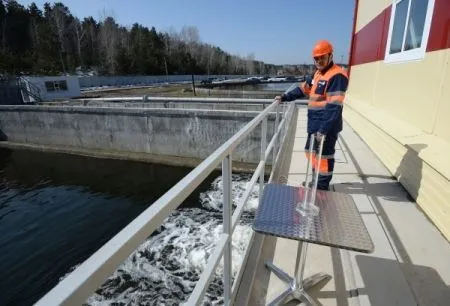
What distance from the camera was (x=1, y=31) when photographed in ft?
180

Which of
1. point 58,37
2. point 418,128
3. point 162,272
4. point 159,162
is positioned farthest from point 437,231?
point 58,37

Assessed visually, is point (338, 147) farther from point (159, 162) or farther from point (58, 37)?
point (58, 37)

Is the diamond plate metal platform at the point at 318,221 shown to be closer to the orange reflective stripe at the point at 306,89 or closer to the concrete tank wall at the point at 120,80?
the orange reflective stripe at the point at 306,89

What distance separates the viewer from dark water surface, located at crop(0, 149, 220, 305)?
23.5ft

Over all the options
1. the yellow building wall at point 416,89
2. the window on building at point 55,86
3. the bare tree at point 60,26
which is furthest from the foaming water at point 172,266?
the bare tree at point 60,26

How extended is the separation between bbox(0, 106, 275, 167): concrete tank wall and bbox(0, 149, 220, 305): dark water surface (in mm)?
1011

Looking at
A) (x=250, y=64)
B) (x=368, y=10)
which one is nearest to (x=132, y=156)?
(x=368, y=10)

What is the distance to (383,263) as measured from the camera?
99.3 inches

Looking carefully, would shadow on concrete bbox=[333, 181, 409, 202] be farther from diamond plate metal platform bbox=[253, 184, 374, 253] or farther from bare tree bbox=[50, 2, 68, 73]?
Answer: bare tree bbox=[50, 2, 68, 73]

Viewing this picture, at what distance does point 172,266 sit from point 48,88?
28866 millimetres

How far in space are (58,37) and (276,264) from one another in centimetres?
6725

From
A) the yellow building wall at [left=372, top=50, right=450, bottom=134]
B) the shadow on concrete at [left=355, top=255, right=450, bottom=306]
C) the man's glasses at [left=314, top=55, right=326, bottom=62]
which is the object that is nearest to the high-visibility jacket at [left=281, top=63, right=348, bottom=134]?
the man's glasses at [left=314, top=55, right=326, bottom=62]

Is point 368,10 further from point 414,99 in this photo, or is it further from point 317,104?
point 317,104

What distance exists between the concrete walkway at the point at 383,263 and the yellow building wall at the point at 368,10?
4.43m
